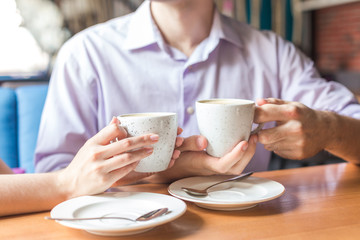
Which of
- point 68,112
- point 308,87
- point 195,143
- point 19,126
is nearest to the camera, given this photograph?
point 195,143

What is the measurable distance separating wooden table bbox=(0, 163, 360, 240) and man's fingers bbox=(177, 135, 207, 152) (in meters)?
0.11

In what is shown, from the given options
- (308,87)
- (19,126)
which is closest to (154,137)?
(308,87)

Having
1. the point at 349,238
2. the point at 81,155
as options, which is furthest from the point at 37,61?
the point at 349,238

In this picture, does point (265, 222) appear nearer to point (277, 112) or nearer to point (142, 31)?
point (277, 112)

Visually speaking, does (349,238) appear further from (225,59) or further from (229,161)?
(225,59)

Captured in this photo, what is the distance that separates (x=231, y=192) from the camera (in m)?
0.77

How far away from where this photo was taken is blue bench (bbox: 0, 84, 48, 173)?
1.38 metres

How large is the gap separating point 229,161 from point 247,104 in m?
0.11

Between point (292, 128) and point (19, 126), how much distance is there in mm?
986

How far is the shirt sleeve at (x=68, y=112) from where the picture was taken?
3.68 feet

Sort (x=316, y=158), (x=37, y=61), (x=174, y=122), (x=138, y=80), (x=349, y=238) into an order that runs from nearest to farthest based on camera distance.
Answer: (x=349, y=238), (x=174, y=122), (x=138, y=80), (x=316, y=158), (x=37, y=61)

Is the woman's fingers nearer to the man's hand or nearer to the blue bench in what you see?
the man's hand

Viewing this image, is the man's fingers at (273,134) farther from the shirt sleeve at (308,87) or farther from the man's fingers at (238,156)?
the shirt sleeve at (308,87)

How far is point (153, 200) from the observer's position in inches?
27.8
